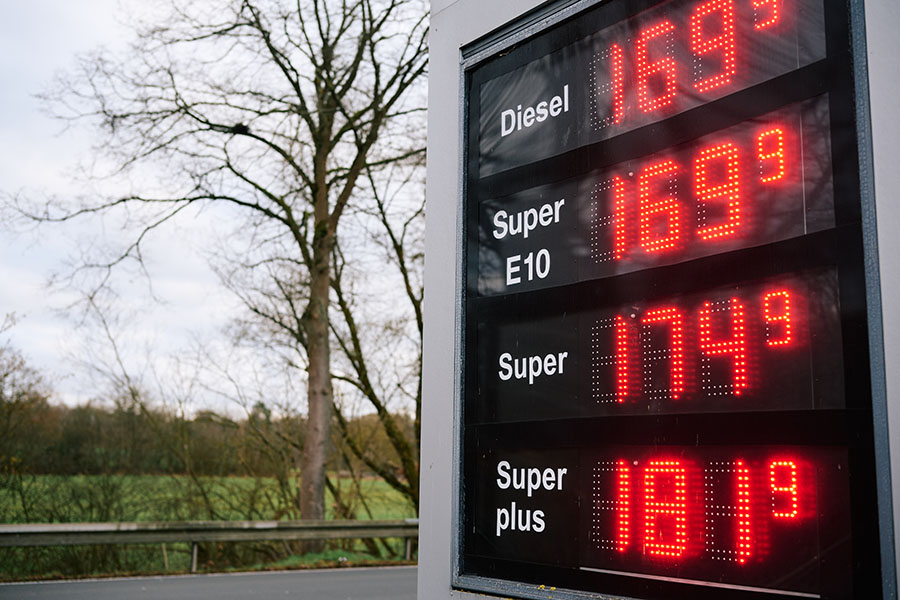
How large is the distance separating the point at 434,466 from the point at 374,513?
65.5 feet

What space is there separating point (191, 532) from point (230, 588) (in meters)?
2.07

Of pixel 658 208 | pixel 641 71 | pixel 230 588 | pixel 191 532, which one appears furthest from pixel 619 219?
pixel 191 532

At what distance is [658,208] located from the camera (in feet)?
8.86

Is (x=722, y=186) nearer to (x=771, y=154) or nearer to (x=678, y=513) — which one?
(x=771, y=154)

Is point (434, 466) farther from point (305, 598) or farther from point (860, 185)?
point (305, 598)

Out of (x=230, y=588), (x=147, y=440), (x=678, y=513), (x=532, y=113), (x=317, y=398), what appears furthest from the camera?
(x=147, y=440)

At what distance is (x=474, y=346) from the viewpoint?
322cm

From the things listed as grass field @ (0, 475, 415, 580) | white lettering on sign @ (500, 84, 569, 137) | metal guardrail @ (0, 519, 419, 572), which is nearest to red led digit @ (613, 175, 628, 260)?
white lettering on sign @ (500, 84, 569, 137)

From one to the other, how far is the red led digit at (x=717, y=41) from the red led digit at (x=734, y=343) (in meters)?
0.65

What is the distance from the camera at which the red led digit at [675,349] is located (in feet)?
8.32

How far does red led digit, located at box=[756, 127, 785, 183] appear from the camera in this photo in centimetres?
239

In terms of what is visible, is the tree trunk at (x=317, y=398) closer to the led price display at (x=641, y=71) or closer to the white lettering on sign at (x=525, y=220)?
the led price display at (x=641, y=71)

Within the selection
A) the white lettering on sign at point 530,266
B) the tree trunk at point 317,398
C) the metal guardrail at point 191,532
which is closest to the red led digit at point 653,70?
the white lettering on sign at point 530,266

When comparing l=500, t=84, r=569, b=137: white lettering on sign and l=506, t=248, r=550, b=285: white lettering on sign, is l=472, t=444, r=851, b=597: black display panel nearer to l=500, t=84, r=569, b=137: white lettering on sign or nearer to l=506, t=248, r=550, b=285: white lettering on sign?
l=506, t=248, r=550, b=285: white lettering on sign
